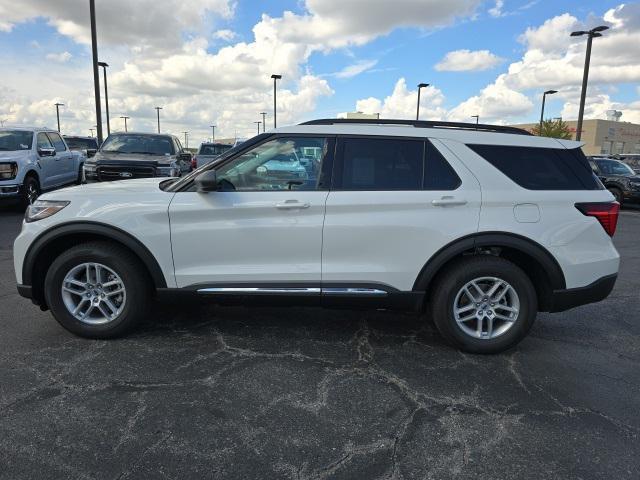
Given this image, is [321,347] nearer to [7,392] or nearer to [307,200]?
[307,200]

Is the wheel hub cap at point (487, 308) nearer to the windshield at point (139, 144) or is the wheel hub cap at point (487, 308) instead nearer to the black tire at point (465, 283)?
the black tire at point (465, 283)

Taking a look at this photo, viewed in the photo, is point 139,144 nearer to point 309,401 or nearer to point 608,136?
point 309,401

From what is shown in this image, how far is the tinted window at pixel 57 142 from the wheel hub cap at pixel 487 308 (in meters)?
11.4

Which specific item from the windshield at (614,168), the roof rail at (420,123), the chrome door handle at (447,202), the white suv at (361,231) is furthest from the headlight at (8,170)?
the windshield at (614,168)

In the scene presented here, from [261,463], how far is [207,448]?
1.04ft

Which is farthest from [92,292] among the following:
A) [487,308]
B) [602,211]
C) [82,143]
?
[82,143]

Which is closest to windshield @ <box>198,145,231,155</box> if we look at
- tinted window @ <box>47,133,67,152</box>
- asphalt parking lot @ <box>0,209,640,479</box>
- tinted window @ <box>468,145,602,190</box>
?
tinted window @ <box>47,133,67,152</box>

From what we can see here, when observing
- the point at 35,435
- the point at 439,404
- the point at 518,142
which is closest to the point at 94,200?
the point at 35,435

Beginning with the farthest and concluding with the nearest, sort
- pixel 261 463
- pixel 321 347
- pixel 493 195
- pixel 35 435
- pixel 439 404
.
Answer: pixel 321 347 < pixel 493 195 < pixel 439 404 < pixel 35 435 < pixel 261 463

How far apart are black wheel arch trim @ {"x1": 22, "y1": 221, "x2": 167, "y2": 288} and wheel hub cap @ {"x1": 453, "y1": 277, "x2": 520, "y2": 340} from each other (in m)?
2.30

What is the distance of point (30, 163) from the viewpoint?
409 inches

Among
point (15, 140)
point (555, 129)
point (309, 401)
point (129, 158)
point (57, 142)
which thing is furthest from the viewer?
point (555, 129)

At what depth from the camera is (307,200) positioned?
3633mm

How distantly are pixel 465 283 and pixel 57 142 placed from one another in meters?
11.8
